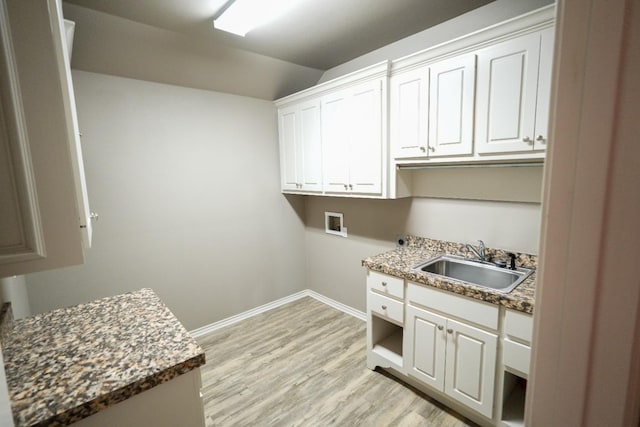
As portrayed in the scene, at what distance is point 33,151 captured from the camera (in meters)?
0.79

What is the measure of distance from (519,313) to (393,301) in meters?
0.76

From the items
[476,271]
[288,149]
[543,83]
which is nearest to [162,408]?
[476,271]

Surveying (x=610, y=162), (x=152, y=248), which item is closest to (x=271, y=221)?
(x=152, y=248)

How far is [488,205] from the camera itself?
206 cm

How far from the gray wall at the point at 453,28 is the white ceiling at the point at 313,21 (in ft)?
0.17

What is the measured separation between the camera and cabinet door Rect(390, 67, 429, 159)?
1960 mm

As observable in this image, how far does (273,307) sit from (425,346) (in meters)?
1.96

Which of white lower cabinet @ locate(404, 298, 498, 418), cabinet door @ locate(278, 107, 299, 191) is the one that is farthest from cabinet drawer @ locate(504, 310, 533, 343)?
cabinet door @ locate(278, 107, 299, 191)

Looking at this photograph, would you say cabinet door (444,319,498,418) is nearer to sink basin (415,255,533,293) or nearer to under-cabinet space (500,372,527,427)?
under-cabinet space (500,372,527,427)

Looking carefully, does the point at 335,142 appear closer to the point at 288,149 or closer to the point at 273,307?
the point at 288,149

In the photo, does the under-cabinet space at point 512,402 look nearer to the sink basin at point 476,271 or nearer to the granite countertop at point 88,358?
the sink basin at point 476,271

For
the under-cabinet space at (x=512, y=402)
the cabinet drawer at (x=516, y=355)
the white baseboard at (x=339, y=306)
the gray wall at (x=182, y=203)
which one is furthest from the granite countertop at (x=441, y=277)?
the gray wall at (x=182, y=203)

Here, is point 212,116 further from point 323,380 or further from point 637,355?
point 637,355

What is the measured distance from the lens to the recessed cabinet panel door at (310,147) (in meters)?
2.75
